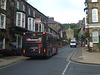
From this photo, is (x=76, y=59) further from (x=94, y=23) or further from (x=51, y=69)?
(x=94, y=23)

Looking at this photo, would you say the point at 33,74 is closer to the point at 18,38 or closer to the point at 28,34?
the point at 28,34

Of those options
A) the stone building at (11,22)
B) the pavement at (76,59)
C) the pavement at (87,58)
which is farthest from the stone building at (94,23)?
the stone building at (11,22)

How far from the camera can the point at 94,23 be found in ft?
81.8

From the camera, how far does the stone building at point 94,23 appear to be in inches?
976

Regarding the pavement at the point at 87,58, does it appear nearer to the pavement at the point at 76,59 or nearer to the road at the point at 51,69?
the pavement at the point at 76,59

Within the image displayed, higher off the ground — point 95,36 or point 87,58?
point 95,36

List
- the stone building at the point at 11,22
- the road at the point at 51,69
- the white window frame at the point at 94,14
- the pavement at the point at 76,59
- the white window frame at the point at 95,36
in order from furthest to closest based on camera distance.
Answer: the white window frame at the point at 94,14, the white window frame at the point at 95,36, the stone building at the point at 11,22, the pavement at the point at 76,59, the road at the point at 51,69

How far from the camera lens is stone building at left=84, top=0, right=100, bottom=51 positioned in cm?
2478

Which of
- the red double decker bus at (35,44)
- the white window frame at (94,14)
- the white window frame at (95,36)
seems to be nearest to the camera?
the red double decker bus at (35,44)

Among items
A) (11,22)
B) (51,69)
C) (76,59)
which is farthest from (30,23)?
(51,69)

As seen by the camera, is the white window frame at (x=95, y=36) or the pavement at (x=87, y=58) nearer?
the pavement at (x=87, y=58)

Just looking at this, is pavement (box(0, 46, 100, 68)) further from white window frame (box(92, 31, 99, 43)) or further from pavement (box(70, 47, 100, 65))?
white window frame (box(92, 31, 99, 43))

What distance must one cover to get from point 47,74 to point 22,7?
19.1m

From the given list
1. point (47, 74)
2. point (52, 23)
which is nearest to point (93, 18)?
point (47, 74)
